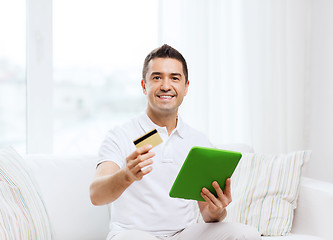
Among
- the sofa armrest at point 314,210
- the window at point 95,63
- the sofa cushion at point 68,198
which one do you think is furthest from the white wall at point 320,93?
the sofa cushion at point 68,198

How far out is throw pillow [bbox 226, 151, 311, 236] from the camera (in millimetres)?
2006

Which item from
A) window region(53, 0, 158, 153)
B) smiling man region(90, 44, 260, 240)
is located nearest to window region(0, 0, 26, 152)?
window region(53, 0, 158, 153)

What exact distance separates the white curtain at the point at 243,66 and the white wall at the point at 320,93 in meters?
0.10

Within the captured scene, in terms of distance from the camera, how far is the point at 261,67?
2861mm

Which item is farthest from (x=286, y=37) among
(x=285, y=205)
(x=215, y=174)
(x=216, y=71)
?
(x=215, y=174)

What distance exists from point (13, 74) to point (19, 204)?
120cm

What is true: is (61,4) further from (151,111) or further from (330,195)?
(330,195)

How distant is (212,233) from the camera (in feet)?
4.83

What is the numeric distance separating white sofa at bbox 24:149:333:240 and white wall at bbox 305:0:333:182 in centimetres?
87

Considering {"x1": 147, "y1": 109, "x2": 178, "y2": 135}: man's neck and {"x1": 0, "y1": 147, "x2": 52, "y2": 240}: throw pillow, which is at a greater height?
{"x1": 147, "y1": 109, "x2": 178, "y2": 135}: man's neck

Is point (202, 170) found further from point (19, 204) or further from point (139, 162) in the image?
point (19, 204)

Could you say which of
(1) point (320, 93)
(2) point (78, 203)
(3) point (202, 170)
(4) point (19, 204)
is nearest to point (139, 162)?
(3) point (202, 170)

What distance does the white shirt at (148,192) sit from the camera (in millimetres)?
1574

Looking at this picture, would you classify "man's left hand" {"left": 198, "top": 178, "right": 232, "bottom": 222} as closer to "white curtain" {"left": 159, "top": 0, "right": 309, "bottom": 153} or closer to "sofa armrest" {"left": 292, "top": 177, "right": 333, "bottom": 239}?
"sofa armrest" {"left": 292, "top": 177, "right": 333, "bottom": 239}
